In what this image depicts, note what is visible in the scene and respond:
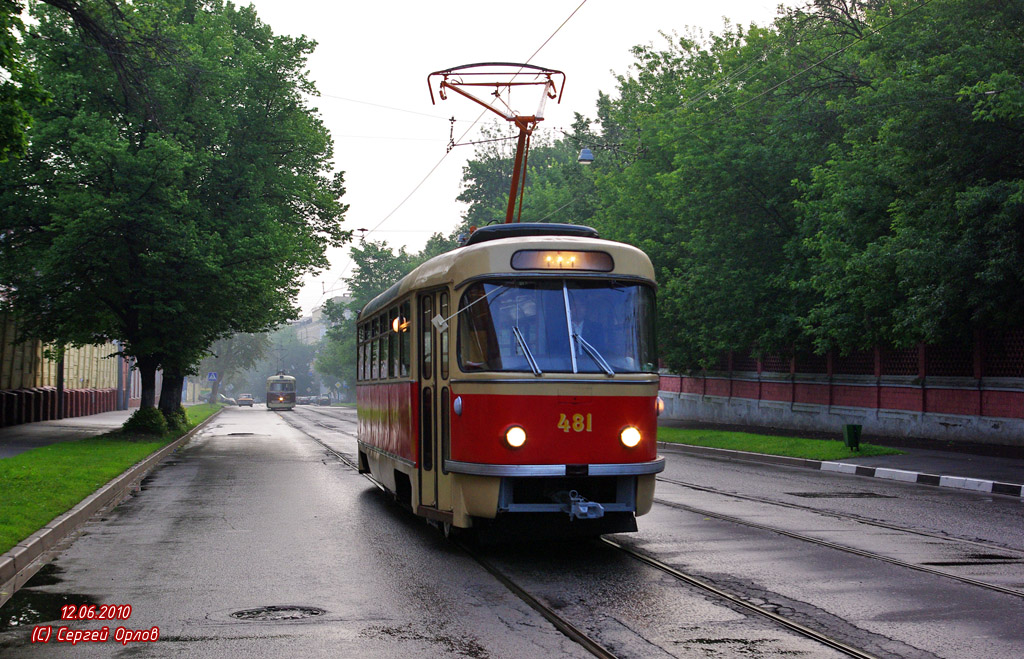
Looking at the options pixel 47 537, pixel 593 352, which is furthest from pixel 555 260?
pixel 47 537

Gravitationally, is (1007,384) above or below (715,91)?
below

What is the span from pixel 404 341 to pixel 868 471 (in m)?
11.4

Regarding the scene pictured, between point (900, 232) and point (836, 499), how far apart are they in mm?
9072

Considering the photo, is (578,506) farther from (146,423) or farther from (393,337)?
(146,423)

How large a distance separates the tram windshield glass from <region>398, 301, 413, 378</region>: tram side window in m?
1.82

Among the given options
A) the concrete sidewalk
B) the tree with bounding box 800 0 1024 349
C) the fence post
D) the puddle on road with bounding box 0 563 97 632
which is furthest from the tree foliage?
the concrete sidewalk

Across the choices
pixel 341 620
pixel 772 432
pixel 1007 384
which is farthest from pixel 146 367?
pixel 341 620

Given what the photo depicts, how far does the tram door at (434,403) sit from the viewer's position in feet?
31.8

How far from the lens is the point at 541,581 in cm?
835

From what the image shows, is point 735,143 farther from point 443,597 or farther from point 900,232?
point 443,597

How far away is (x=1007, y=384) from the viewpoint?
77.2 feet

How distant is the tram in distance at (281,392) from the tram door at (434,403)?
259 ft

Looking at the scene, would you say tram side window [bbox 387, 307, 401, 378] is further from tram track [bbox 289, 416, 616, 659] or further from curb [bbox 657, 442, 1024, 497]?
curb [bbox 657, 442, 1024, 497]

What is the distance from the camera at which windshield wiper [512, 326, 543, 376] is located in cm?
908
